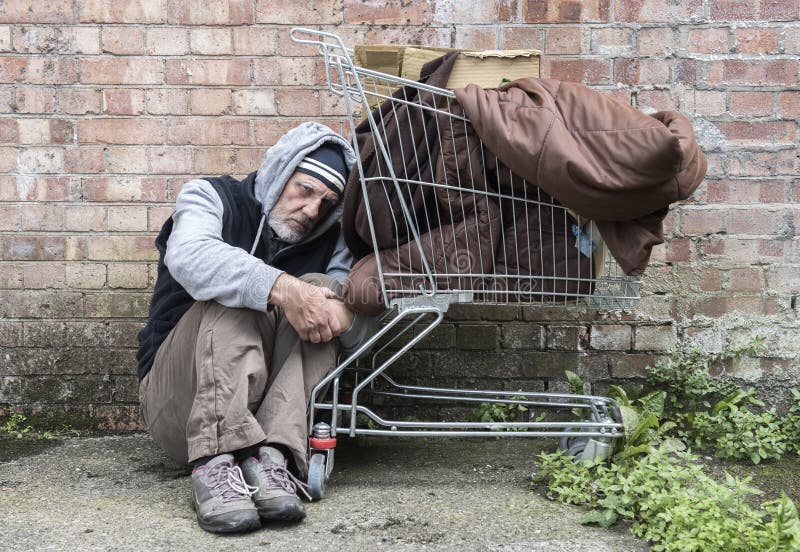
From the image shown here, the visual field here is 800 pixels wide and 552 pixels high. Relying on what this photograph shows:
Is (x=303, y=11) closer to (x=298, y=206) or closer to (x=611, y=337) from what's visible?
(x=298, y=206)

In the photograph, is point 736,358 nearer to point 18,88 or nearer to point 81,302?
point 81,302

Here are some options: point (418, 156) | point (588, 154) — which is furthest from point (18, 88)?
point (588, 154)

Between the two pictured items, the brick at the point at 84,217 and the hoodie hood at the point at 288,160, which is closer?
the hoodie hood at the point at 288,160

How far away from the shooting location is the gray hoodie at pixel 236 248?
93.8 inches

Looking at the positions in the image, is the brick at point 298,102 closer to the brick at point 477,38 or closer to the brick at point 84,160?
the brick at point 477,38

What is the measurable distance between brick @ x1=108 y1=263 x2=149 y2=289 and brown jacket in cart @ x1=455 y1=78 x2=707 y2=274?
1.74 m

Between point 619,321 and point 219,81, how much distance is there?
2054mm

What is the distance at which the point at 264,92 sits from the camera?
3.22 metres

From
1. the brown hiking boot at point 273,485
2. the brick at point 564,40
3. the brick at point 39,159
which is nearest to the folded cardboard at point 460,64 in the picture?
the brick at point 564,40

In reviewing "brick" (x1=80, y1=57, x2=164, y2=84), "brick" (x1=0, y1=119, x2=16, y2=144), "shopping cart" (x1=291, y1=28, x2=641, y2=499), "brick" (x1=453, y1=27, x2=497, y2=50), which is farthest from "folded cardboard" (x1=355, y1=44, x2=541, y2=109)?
"brick" (x1=0, y1=119, x2=16, y2=144)

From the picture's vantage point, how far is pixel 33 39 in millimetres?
3178

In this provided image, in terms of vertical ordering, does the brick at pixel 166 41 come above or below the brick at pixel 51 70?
above

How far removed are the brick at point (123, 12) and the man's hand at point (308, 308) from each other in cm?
151

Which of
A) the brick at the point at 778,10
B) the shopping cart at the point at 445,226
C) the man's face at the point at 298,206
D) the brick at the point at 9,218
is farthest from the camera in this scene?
the brick at the point at 9,218
